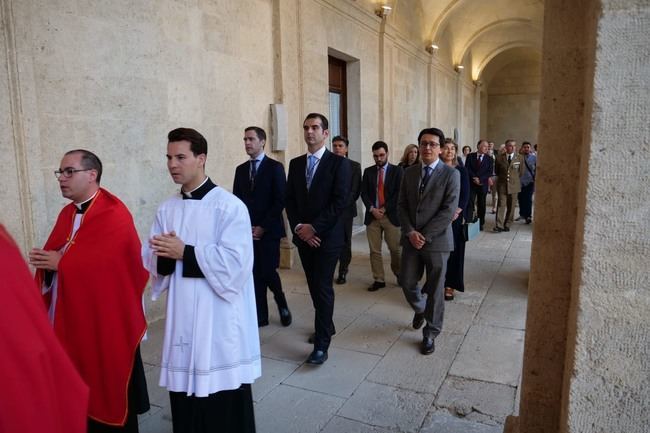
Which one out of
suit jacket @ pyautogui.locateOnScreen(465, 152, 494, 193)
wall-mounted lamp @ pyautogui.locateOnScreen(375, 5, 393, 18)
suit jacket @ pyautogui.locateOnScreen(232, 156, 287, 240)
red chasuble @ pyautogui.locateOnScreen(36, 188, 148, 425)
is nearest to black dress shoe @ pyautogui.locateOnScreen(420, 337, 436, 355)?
suit jacket @ pyautogui.locateOnScreen(232, 156, 287, 240)

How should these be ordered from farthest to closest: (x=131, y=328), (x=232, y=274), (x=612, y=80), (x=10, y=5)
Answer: (x=10, y=5)
(x=131, y=328)
(x=232, y=274)
(x=612, y=80)

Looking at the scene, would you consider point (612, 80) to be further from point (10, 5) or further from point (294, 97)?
point (294, 97)

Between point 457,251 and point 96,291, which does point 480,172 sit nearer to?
point 457,251

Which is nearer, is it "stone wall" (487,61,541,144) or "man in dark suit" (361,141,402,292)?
"man in dark suit" (361,141,402,292)

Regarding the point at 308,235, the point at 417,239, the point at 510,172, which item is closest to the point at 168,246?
the point at 308,235

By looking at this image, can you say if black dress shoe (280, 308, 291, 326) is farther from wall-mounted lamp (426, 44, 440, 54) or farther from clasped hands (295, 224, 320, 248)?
wall-mounted lamp (426, 44, 440, 54)

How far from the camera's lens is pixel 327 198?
4.01 metres

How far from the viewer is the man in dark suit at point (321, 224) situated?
3.93 meters

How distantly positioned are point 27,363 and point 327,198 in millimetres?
2971

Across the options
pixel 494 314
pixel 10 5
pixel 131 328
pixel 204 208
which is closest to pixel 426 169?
pixel 494 314

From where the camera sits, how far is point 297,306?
551cm

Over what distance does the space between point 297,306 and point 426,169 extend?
7.10 feet

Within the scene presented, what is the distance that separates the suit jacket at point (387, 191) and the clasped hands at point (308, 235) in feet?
7.61

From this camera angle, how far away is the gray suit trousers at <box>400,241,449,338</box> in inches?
165
